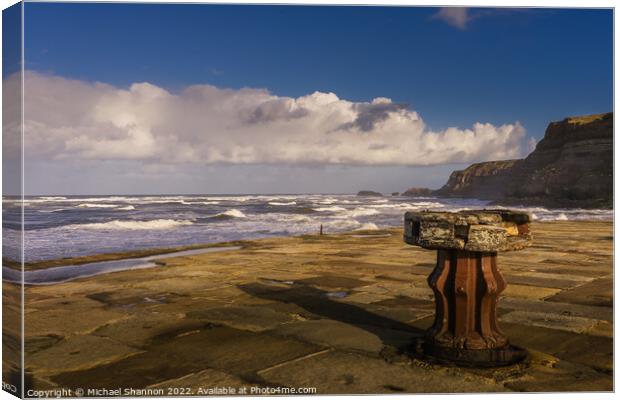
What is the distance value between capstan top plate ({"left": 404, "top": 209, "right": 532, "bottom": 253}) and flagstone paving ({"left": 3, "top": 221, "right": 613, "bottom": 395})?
3.09 feet

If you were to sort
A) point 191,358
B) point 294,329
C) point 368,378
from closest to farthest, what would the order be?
1. point 368,378
2. point 191,358
3. point 294,329

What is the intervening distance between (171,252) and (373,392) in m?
9.65

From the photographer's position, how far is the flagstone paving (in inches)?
169

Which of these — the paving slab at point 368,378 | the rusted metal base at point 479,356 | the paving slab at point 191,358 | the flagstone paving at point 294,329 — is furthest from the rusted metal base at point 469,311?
the paving slab at point 191,358

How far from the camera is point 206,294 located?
25.0ft

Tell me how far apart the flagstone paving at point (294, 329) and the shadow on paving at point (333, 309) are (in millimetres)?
21

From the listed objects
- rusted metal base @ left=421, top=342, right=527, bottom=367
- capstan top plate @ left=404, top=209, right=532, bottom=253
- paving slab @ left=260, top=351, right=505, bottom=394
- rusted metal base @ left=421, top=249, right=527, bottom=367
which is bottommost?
paving slab @ left=260, top=351, right=505, bottom=394

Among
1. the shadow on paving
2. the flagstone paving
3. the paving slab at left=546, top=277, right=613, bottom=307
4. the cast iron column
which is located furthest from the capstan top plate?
the paving slab at left=546, top=277, right=613, bottom=307

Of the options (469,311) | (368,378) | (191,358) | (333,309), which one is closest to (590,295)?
(333,309)

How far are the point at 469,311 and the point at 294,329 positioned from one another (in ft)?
6.07

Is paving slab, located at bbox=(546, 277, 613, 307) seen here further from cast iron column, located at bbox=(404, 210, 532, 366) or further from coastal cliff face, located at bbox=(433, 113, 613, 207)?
coastal cliff face, located at bbox=(433, 113, 613, 207)

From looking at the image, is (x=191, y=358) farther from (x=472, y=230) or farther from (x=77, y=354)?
(x=472, y=230)

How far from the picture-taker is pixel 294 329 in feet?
18.7

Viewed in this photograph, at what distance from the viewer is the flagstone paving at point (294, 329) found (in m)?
4.30
